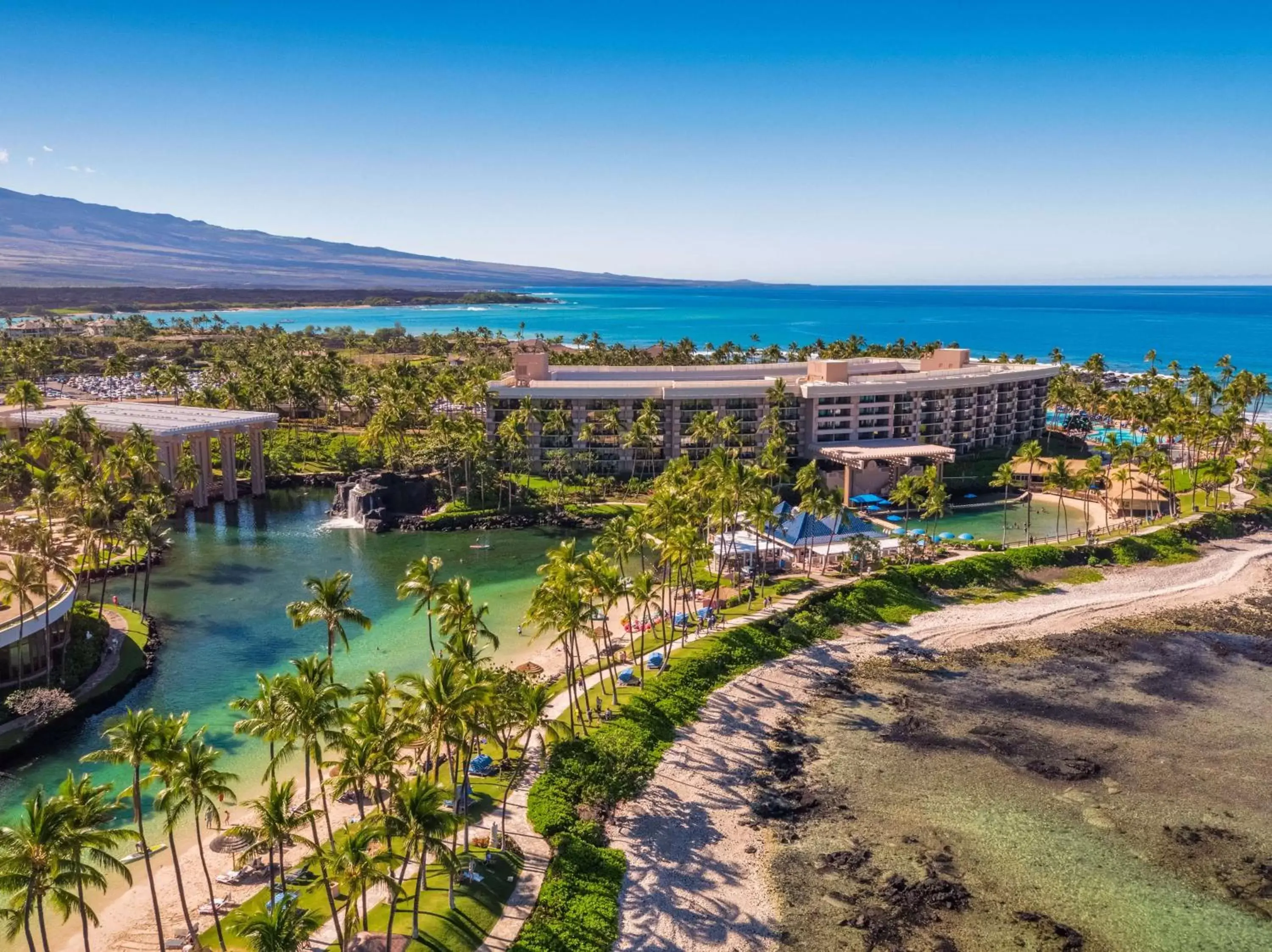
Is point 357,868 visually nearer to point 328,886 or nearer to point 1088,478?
point 328,886

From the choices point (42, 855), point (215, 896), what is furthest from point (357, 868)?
point (215, 896)

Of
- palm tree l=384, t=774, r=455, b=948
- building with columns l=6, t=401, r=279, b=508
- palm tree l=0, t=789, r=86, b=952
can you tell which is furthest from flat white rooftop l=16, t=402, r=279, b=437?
palm tree l=384, t=774, r=455, b=948

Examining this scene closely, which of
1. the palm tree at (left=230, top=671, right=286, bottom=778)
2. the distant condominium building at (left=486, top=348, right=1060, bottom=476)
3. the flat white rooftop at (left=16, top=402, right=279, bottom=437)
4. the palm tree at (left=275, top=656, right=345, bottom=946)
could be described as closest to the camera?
the palm tree at (left=275, top=656, right=345, bottom=946)

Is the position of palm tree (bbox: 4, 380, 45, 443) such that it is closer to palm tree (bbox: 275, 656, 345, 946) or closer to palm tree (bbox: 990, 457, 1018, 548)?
palm tree (bbox: 275, 656, 345, 946)

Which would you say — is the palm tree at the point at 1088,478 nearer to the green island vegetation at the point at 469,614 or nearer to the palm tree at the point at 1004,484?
the green island vegetation at the point at 469,614

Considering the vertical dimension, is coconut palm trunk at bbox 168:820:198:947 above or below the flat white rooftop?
below

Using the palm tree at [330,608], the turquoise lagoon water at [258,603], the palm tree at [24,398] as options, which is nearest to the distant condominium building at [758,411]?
the turquoise lagoon water at [258,603]

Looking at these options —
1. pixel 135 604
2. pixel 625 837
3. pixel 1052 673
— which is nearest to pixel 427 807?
pixel 625 837
